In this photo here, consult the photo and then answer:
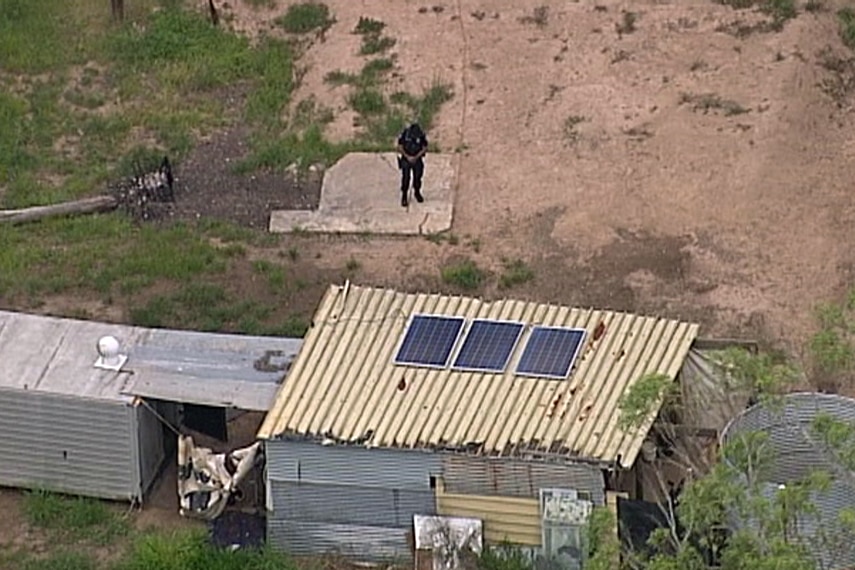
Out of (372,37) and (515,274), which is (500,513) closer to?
(515,274)

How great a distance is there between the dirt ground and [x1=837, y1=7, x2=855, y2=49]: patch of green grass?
5.9 inches

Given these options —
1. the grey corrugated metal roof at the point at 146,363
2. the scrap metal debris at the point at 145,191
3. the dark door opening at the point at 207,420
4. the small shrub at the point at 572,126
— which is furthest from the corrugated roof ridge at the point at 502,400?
the scrap metal debris at the point at 145,191

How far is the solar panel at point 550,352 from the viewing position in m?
18.7

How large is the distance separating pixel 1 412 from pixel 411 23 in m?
11.8

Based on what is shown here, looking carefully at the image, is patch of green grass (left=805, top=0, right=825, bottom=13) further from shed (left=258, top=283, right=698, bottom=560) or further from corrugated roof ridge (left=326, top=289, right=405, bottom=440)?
corrugated roof ridge (left=326, top=289, right=405, bottom=440)

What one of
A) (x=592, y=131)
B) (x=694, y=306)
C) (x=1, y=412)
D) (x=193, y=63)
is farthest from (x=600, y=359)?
(x=193, y=63)

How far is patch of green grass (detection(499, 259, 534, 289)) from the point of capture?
2303 cm

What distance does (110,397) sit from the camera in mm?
18969

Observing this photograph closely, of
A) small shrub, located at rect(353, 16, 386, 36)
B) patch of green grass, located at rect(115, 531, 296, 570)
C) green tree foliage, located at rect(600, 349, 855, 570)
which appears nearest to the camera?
green tree foliage, located at rect(600, 349, 855, 570)

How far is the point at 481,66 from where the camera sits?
91.3 ft

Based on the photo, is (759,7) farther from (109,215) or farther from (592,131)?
(109,215)

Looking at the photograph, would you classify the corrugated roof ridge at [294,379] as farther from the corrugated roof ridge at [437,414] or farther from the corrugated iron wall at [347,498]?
the corrugated roof ridge at [437,414]

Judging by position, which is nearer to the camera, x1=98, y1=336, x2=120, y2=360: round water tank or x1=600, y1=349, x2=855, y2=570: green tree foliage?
x1=600, y1=349, x2=855, y2=570: green tree foliage

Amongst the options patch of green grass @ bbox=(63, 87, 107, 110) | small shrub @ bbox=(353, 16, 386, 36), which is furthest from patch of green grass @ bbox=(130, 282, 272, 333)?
small shrub @ bbox=(353, 16, 386, 36)
